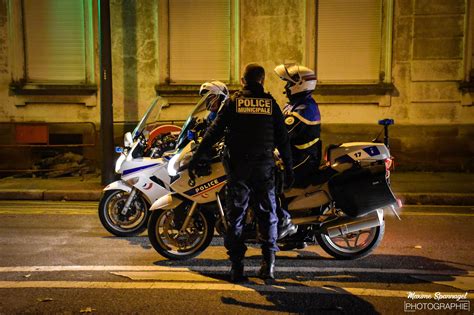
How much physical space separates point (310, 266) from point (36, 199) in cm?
592

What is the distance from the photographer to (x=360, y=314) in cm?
420

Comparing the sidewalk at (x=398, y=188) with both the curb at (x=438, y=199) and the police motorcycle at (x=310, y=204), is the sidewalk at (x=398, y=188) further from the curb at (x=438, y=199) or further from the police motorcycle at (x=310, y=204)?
the police motorcycle at (x=310, y=204)

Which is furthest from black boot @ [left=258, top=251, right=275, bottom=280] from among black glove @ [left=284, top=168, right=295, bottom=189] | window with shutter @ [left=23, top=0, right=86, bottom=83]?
window with shutter @ [left=23, top=0, right=86, bottom=83]

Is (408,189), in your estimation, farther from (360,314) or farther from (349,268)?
(360,314)

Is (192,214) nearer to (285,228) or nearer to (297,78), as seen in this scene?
(285,228)

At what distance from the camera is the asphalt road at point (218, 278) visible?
14.4ft

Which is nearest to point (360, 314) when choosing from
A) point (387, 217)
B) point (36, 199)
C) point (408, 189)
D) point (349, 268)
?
point (349, 268)

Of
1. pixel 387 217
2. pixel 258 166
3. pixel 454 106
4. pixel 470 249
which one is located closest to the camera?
pixel 258 166

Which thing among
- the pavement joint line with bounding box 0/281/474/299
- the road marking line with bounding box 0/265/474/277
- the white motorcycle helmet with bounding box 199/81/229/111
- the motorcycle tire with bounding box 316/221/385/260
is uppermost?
the white motorcycle helmet with bounding box 199/81/229/111

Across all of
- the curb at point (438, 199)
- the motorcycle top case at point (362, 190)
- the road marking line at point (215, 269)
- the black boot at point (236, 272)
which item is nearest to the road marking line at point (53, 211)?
the road marking line at point (215, 269)

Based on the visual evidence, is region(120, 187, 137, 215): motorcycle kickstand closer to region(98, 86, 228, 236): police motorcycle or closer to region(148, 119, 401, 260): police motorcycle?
region(98, 86, 228, 236): police motorcycle

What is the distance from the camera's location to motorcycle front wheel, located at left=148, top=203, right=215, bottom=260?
17.9 feet

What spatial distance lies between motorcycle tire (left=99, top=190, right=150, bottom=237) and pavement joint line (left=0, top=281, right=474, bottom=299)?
169 centimetres

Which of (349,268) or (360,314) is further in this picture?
(349,268)
